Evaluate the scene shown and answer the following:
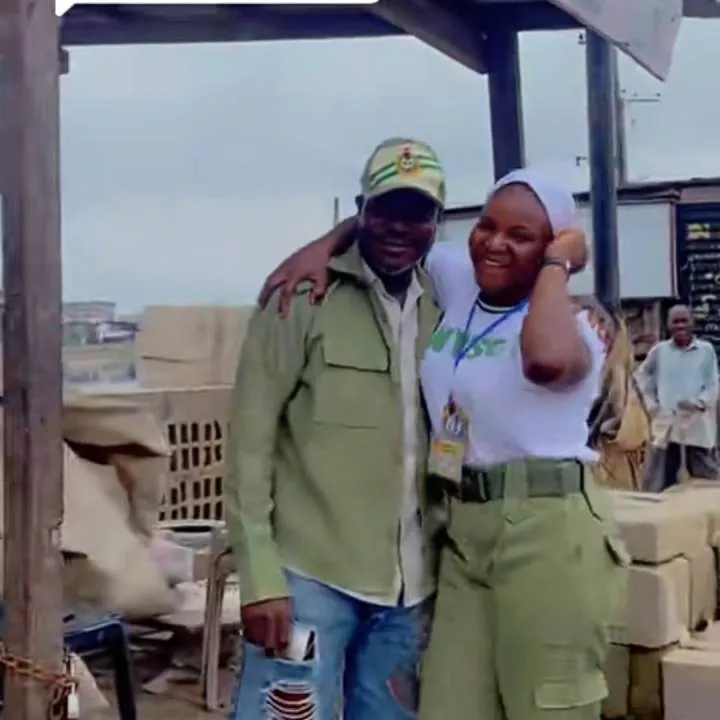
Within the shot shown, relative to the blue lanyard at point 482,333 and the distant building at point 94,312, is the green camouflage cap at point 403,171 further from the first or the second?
the distant building at point 94,312

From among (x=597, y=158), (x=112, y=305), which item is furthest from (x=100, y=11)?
(x=112, y=305)

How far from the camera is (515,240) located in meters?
2.54

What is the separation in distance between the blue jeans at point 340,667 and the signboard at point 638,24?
4.77 feet

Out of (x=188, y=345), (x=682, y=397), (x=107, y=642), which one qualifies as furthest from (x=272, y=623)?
(x=188, y=345)

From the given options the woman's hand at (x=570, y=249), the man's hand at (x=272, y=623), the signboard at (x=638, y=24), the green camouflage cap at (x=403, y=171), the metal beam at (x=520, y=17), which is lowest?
the man's hand at (x=272, y=623)

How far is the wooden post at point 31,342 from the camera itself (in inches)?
108

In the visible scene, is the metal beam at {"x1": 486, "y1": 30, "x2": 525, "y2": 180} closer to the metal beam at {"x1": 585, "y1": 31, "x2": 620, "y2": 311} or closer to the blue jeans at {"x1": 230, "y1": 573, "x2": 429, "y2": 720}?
the metal beam at {"x1": 585, "y1": 31, "x2": 620, "y2": 311}

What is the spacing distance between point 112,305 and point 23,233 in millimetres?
7519

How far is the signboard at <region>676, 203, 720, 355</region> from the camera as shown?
13.9 metres

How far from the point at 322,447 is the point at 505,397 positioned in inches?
12.9

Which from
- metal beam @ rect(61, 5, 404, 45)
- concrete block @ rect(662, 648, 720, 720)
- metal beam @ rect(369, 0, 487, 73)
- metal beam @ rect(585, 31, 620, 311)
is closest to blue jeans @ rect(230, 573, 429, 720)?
concrete block @ rect(662, 648, 720, 720)

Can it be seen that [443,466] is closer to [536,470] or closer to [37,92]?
[536,470]

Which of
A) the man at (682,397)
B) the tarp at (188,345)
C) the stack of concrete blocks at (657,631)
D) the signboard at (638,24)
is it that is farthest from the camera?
the tarp at (188,345)

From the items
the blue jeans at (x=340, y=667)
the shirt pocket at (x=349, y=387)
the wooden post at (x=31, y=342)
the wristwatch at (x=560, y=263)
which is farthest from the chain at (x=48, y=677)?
the wristwatch at (x=560, y=263)
